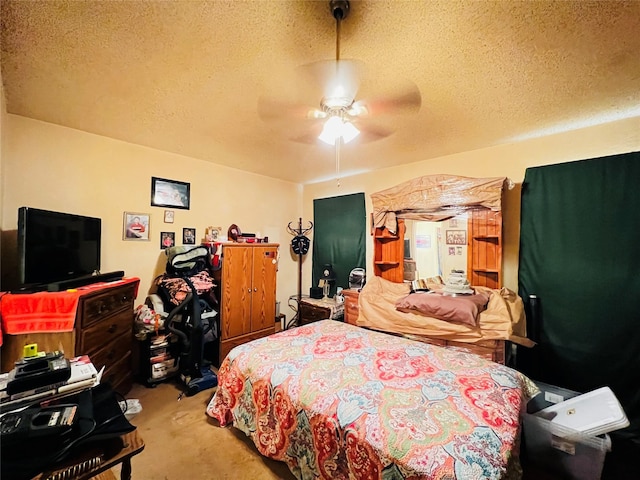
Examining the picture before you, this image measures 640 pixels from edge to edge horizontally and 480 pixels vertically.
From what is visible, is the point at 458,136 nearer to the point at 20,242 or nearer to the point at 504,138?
the point at 504,138

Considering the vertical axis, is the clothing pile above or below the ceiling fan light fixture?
below

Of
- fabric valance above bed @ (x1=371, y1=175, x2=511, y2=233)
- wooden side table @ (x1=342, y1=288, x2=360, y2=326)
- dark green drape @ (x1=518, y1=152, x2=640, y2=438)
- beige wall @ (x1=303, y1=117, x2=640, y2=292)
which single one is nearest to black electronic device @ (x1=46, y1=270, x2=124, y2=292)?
wooden side table @ (x1=342, y1=288, x2=360, y2=326)

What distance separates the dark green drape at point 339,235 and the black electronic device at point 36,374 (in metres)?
3.37

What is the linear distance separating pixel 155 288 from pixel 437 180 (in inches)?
138

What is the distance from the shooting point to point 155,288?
10.2 feet

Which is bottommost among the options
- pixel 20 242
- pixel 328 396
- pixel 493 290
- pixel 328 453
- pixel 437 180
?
pixel 328 453

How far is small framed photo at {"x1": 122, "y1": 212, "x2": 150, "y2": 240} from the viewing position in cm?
290

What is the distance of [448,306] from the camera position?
7.89 feet

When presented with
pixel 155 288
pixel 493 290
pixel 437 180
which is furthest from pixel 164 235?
pixel 493 290

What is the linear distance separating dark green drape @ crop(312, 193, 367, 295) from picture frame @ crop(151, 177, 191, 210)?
205 cm

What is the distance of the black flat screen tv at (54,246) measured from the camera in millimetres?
1802

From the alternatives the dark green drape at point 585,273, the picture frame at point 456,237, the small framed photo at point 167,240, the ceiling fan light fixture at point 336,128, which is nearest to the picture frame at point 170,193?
the small framed photo at point 167,240

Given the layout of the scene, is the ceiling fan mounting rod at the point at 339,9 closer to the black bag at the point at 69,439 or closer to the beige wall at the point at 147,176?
the black bag at the point at 69,439

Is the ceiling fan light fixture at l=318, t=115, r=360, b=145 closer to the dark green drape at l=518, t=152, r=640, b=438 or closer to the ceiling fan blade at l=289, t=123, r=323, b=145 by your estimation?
the ceiling fan blade at l=289, t=123, r=323, b=145
